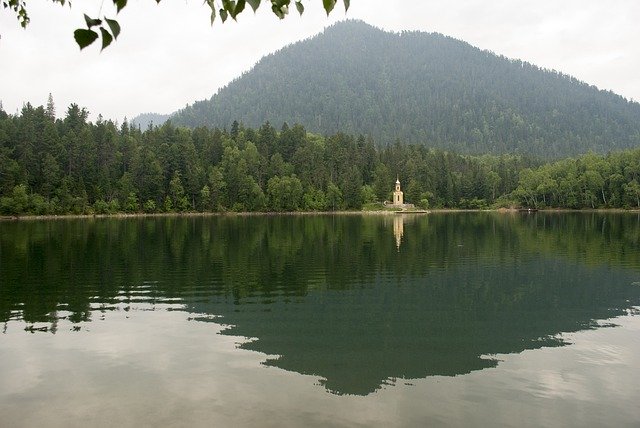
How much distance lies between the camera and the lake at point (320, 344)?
459 inches

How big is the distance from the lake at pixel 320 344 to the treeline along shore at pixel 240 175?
95826 millimetres

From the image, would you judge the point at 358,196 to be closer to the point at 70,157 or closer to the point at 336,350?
the point at 70,157

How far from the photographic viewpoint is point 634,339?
1761 cm

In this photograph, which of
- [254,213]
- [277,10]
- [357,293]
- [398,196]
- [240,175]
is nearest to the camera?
[277,10]

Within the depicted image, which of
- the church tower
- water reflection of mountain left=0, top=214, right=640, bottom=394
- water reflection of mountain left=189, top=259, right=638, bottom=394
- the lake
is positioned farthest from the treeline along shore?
water reflection of mountain left=189, top=259, right=638, bottom=394

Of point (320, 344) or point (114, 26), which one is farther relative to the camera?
point (320, 344)

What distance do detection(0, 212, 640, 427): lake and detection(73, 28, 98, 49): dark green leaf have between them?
9.41 meters

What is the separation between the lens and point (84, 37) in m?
3.38

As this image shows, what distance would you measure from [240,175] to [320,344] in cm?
13116

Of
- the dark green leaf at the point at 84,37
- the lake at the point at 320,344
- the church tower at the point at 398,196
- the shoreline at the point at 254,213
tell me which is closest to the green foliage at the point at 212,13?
the dark green leaf at the point at 84,37

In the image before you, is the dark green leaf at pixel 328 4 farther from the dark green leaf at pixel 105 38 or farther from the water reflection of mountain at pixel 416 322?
the water reflection of mountain at pixel 416 322

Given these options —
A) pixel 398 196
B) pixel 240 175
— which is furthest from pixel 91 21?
pixel 398 196

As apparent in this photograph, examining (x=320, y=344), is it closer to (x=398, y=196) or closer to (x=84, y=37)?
(x=84, y=37)

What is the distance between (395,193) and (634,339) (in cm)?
14746
